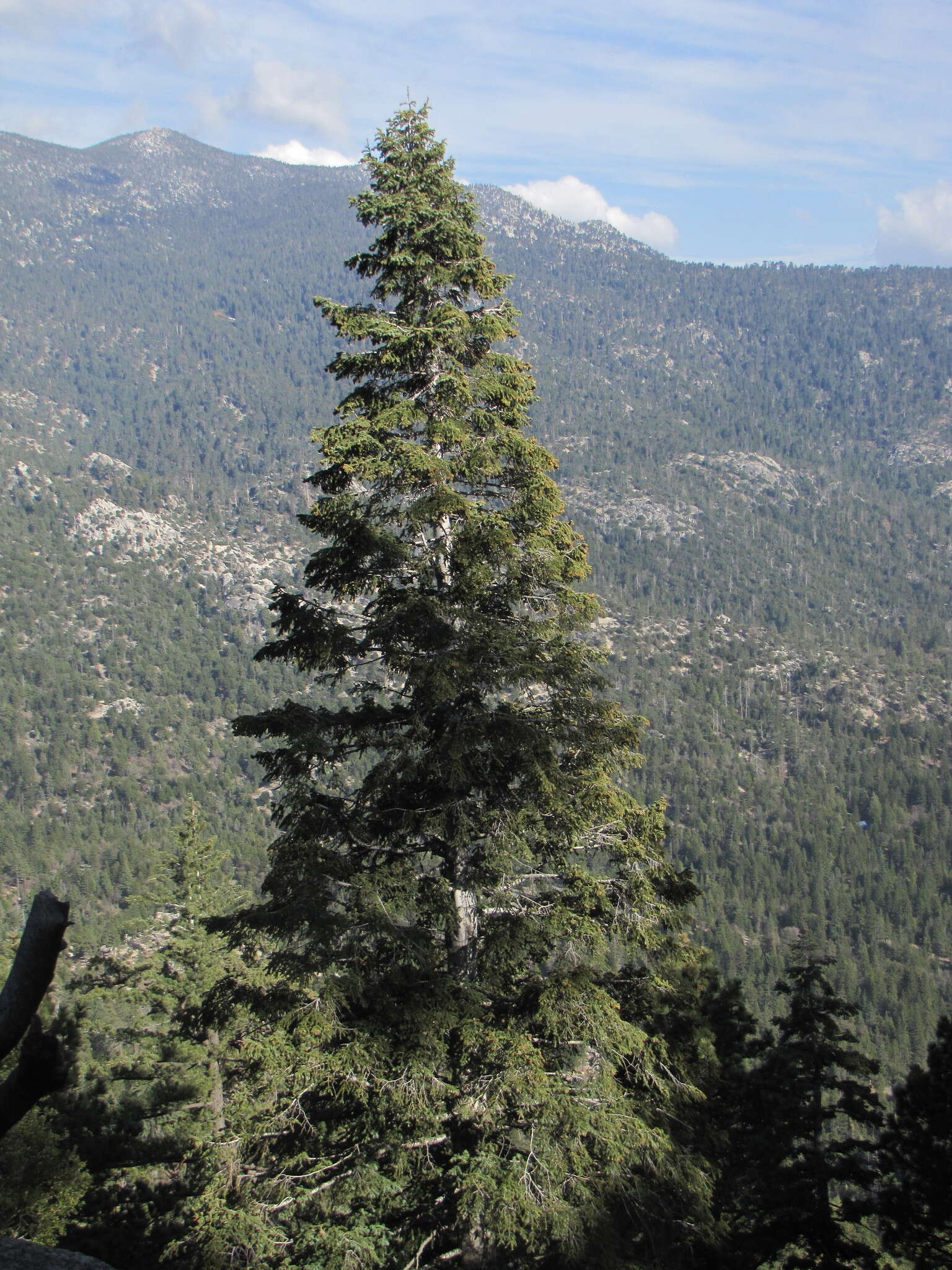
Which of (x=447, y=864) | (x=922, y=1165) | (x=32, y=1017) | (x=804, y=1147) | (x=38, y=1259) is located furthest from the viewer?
(x=804, y=1147)

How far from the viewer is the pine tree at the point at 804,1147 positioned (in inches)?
568

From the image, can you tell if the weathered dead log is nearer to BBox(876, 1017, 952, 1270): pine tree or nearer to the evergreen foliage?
the evergreen foliage

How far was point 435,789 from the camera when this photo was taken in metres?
8.52

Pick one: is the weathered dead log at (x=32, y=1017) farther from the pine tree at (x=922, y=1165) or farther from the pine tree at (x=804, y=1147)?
the pine tree at (x=804, y=1147)

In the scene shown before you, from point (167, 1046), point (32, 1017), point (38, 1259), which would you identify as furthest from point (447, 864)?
point (167, 1046)

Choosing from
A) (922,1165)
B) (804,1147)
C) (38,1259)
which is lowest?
(804,1147)

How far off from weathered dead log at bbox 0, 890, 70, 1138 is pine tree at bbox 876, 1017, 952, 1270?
13.4 metres

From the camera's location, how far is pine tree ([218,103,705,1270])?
288 inches

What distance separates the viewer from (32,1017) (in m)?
2.52

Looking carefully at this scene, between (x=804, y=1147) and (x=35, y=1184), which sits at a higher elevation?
(x=35, y=1184)

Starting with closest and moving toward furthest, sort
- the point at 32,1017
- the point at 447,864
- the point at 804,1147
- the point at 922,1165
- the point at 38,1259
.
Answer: the point at 32,1017
the point at 38,1259
the point at 447,864
the point at 922,1165
the point at 804,1147

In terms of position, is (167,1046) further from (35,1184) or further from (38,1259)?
(38,1259)

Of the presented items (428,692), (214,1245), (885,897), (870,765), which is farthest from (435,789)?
(870,765)

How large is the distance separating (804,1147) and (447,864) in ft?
37.5
